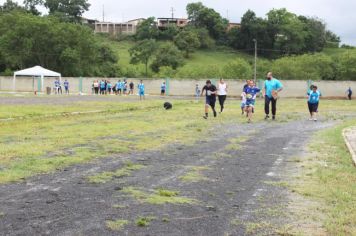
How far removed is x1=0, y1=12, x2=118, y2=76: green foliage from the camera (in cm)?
7919

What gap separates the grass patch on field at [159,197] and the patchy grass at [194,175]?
38.9 inches

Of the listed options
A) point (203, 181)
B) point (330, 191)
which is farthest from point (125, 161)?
point (330, 191)

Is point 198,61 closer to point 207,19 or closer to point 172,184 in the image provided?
point 207,19

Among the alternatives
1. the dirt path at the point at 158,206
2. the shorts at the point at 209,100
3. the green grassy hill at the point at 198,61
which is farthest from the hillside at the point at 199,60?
the dirt path at the point at 158,206

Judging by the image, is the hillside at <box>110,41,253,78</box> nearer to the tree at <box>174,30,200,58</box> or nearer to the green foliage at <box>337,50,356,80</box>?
the tree at <box>174,30,200,58</box>

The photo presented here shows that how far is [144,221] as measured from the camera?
6.16m

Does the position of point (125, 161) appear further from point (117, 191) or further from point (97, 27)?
point (97, 27)

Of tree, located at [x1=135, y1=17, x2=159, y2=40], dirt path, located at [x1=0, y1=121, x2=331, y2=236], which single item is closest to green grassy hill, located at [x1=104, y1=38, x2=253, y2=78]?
tree, located at [x1=135, y1=17, x2=159, y2=40]

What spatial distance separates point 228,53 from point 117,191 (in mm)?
120610

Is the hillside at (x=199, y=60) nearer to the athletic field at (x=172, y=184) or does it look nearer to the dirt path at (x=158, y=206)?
the athletic field at (x=172, y=184)

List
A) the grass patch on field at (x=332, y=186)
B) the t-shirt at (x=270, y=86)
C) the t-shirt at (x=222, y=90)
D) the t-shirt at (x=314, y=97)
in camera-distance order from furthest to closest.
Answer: the t-shirt at (x=222, y=90), the t-shirt at (x=314, y=97), the t-shirt at (x=270, y=86), the grass patch on field at (x=332, y=186)

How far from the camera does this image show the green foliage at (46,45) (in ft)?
260

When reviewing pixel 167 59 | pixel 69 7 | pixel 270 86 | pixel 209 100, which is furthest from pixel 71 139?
pixel 69 7

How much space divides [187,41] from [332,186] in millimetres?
113175
